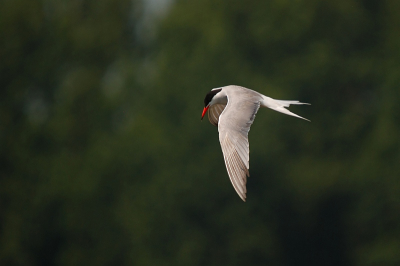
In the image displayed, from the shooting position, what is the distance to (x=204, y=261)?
2159 cm

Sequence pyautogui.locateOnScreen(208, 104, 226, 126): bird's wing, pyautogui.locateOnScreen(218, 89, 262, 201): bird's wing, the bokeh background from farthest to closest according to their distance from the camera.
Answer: the bokeh background
pyautogui.locateOnScreen(208, 104, 226, 126): bird's wing
pyautogui.locateOnScreen(218, 89, 262, 201): bird's wing

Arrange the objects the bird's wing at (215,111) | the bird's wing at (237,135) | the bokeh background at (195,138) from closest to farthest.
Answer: the bird's wing at (237,135) < the bird's wing at (215,111) < the bokeh background at (195,138)

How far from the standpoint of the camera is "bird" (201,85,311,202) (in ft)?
19.2

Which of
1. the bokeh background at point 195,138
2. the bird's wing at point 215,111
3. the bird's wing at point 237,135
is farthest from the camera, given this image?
the bokeh background at point 195,138

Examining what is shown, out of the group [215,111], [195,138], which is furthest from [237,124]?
[195,138]

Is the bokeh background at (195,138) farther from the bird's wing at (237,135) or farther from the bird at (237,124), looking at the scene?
the bird's wing at (237,135)

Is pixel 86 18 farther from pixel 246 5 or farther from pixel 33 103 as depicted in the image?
pixel 246 5

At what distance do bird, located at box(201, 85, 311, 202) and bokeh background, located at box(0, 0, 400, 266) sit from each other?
1356 centimetres

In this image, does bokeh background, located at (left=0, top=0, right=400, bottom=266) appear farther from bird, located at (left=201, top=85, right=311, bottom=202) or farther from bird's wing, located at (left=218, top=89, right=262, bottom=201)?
bird's wing, located at (left=218, top=89, right=262, bottom=201)

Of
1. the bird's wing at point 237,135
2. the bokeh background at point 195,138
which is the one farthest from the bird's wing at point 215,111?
the bokeh background at point 195,138

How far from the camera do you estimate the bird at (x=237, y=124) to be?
5.86m

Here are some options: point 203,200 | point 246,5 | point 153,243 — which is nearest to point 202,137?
point 203,200

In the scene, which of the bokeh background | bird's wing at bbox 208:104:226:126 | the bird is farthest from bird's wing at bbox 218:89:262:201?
the bokeh background

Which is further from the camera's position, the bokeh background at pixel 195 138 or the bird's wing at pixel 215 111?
the bokeh background at pixel 195 138
